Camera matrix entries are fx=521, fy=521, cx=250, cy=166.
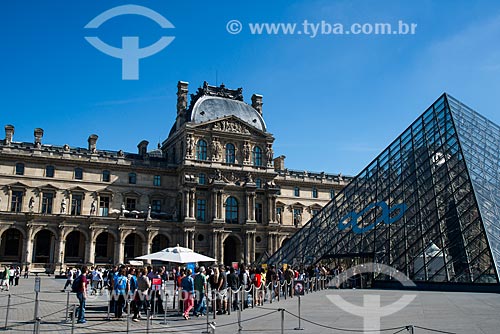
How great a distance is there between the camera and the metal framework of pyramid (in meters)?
20.3

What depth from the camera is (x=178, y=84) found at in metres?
53.2

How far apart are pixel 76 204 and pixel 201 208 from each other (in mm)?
11150

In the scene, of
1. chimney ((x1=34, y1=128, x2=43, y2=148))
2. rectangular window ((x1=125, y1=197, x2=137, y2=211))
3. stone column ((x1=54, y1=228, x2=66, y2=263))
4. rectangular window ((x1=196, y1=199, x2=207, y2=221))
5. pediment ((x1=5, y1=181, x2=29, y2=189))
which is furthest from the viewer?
rectangular window ((x1=196, y1=199, x2=207, y2=221))

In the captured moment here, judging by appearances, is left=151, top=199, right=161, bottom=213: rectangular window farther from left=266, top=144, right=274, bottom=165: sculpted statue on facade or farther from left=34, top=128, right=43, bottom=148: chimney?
left=266, top=144, right=274, bottom=165: sculpted statue on facade

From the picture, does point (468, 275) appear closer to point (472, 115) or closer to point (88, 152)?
point (472, 115)

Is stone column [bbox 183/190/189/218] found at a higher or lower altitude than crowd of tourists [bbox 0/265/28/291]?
higher

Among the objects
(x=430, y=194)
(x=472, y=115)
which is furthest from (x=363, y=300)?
(x=472, y=115)

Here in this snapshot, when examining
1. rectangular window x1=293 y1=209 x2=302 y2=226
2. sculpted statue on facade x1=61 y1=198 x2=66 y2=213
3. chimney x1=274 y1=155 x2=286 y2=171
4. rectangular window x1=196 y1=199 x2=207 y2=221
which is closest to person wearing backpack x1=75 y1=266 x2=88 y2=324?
sculpted statue on facade x1=61 y1=198 x2=66 y2=213

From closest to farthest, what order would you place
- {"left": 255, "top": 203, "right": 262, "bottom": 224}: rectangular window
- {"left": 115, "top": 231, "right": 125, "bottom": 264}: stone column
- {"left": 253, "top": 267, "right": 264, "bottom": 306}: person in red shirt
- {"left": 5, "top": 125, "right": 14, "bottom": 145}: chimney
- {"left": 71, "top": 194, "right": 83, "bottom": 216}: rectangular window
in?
{"left": 253, "top": 267, "right": 264, "bottom": 306}: person in red shirt < {"left": 5, "top": 125, "right": 14, "bottom": 145}: chimney < {"left": 115, "top": 231, "right": 125, "bottom": 264}: stone column < {"left": 71, "top": 194, "right": 83, "bottom": 216}: rectangular window < {"left": 255, "top": 203, "right": 262, "bottom": 224}: rectangular window

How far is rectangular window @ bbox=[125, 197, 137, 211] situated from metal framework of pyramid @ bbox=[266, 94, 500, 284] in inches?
827

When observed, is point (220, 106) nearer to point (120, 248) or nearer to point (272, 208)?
point (272, 208)

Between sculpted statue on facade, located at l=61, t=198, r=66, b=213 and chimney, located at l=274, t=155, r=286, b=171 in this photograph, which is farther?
chimney, located at l=274, t=155, r=286, b=171

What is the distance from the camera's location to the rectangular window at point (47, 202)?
147 ft

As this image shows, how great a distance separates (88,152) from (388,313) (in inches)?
1545
